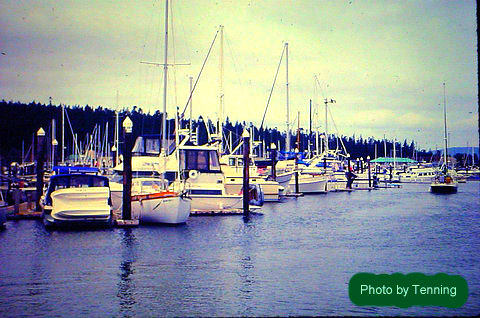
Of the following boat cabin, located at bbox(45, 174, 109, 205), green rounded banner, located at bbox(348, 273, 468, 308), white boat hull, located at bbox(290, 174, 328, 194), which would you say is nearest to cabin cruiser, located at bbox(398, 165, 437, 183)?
white boat hull, located at bbox(290, 174, 328, 194)

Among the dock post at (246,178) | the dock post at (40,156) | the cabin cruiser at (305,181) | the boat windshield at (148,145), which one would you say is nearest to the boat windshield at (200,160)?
the boat windshield at (148,145)

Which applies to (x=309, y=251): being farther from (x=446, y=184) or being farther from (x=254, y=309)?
(x=446, y=184)

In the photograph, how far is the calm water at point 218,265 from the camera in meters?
13.1

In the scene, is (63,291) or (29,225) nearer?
(63,291)

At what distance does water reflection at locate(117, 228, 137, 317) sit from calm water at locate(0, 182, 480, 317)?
0.09 ft

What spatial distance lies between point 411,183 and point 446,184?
35.9 meters

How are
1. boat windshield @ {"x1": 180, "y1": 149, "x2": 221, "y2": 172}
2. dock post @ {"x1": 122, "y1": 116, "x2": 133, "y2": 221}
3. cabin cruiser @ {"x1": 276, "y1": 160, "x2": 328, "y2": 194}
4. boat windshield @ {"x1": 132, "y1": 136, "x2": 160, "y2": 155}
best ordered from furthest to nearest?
cabin cruiser @ {"x1": 276, "y1": 160, "x2": 328, "y2": 194}, boat windshield @ {"x1": 132, "y1": 136, "x2": 160, "y2": 155}, boat windshield @ {"x1": 180, "y1": 149, "x2": 221, "y2": 172}, dock post @ {"x1": 122, "y1": 116, "x2": 133, "y2": 221}

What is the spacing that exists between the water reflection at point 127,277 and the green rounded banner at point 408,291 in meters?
4.76

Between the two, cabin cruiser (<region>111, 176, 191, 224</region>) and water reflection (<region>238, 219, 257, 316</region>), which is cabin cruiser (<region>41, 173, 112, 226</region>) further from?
water reflection (<region>238, 219, 257, 316</region>)

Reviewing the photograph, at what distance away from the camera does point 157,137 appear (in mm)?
36125

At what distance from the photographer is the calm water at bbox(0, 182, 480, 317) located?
1309 centimetres

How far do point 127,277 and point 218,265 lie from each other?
311cm

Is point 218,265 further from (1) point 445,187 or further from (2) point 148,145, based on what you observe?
(1) point 445,187

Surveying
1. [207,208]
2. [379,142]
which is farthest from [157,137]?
[379,142]
